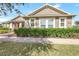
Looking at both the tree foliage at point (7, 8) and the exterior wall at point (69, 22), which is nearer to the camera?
the tree foliage at point (7, 8)

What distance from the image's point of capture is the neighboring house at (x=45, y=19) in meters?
3.16

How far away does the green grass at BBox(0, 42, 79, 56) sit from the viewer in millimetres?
3102

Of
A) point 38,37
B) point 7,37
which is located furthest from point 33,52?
point 7,37

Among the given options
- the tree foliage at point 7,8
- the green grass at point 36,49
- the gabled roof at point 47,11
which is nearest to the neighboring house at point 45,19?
the gabled roof at point 47,11

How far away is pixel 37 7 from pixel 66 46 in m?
0.65

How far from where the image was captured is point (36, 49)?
10.5 ft

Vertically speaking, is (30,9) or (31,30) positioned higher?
(30,9)

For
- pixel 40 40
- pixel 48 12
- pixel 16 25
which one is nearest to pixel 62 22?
pixel 48 12

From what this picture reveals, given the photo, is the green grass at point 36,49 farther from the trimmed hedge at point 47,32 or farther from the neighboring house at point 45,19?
the neighboring house at point 45,19

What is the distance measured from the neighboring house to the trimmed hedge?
0.05 metres

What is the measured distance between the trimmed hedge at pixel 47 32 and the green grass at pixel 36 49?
0.45 feet

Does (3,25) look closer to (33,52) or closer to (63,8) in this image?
(33,52)

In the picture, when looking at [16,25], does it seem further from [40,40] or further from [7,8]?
[40,40]

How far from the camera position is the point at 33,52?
3137 millimetres
